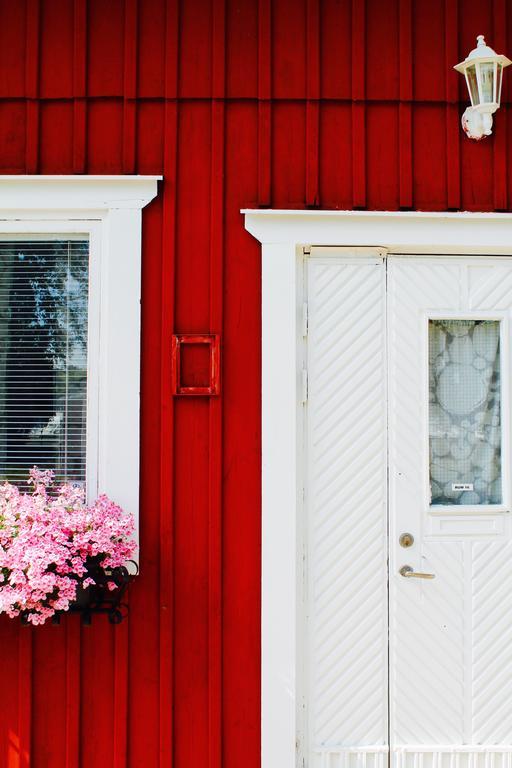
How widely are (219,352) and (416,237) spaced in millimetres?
990

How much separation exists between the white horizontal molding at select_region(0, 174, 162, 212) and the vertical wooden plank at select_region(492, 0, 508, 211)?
1.50 metres

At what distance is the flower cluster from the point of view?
2506 mm

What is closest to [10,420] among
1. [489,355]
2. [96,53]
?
[96,53]

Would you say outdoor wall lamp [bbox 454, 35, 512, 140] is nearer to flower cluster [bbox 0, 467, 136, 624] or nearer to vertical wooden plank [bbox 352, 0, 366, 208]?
vertical wooden plank [bbox 352, 0, 366, 208]

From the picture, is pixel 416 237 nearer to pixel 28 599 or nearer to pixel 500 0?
pixel 500 0

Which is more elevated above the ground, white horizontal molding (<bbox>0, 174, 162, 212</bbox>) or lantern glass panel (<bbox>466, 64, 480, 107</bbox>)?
lantern glass panel (<bbox>466, 64, 480, 107</bbox>)

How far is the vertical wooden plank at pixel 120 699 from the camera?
2.85 m

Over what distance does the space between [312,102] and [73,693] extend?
273cm

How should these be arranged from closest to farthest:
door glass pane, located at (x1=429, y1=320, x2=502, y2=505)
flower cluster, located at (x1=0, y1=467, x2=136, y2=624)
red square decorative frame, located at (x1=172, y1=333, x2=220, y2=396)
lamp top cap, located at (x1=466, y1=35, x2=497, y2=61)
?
flower cluster, located at (x1=0, y1=467, x2=136, y2=624), lamp top cap, located at (x1=466, y1=35, x2=497, y2=61), red square decorative frame, located at (x1=172, y1=333, x2=220, y2=396), door glass pane, located at (x1=429, y1=320, x2=502, y2=505)

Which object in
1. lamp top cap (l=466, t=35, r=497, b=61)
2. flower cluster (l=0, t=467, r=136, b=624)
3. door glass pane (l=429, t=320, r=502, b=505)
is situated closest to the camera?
flower cluster (l=0, t=467, r=136, b=624)

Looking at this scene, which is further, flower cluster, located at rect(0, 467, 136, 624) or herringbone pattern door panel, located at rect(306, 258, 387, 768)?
herringbone pattern door panel, located at rect(306, 258, 387, 768)

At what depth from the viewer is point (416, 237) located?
116 inches

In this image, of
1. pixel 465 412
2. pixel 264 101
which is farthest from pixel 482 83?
pixel 465 412

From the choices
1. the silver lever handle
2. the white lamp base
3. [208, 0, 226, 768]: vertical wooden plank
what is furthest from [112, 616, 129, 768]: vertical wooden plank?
the white lamp base
